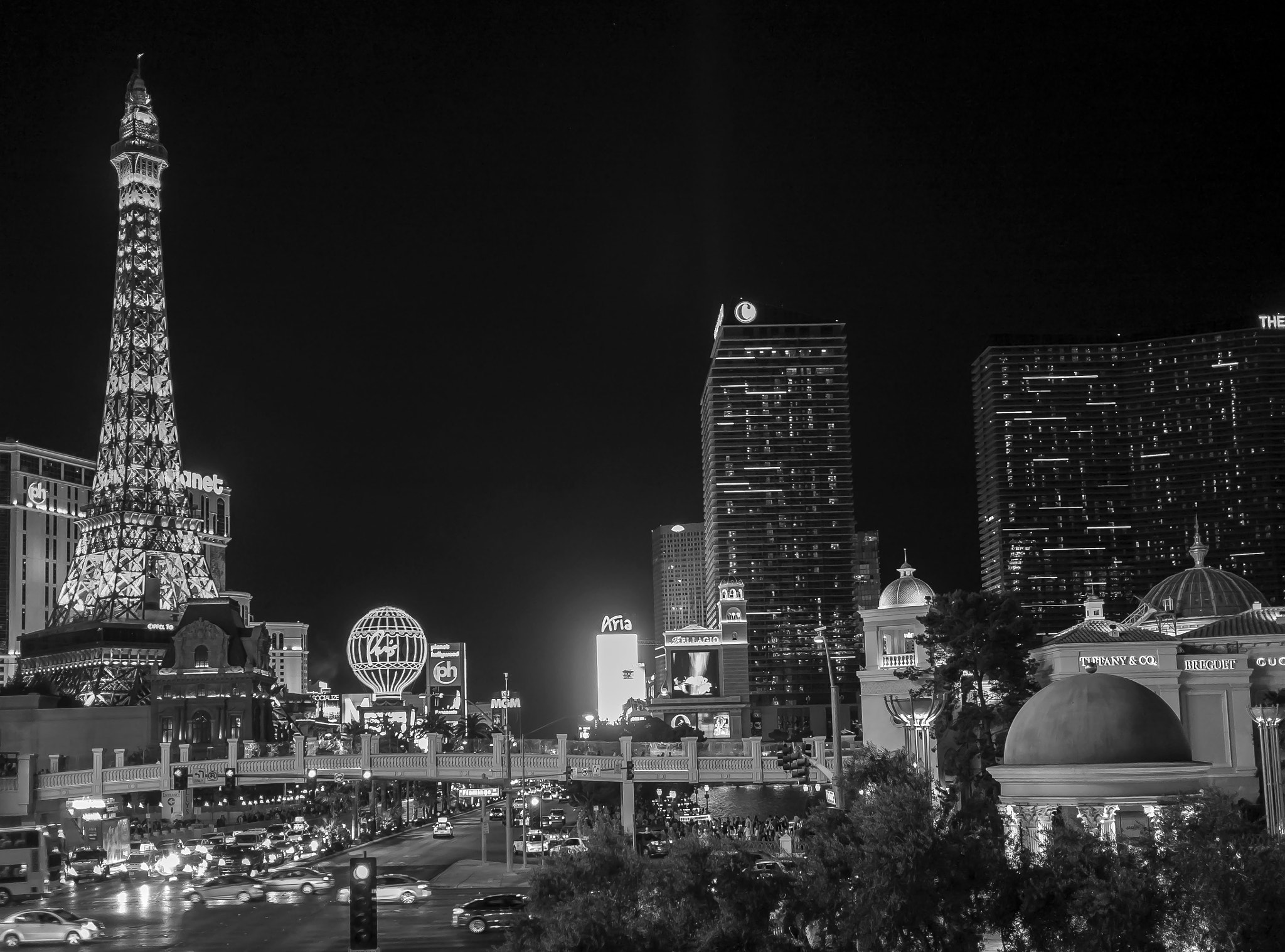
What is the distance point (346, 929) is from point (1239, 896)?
3063 cm

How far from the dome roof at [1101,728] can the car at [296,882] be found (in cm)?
3507

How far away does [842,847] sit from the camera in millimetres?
26625

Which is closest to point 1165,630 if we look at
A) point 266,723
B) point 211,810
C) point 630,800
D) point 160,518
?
point 630,800

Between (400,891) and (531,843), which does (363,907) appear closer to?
(400,891)

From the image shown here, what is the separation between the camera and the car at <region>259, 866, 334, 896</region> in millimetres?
57469

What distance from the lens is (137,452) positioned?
142 m

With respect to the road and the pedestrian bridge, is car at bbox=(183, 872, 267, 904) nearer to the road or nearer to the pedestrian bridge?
the road

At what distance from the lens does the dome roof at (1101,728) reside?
99.7 ft

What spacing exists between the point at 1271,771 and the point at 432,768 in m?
45.5

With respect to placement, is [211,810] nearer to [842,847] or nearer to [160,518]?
[160,518]

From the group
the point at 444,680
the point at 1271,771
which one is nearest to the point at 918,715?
the point at 1271,771

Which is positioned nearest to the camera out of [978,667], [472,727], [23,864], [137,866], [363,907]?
[363,907]

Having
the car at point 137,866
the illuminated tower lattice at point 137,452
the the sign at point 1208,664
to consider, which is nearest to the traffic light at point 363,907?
the car at point 137,866

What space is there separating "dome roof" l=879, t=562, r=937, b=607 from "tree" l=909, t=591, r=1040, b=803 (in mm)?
10953
